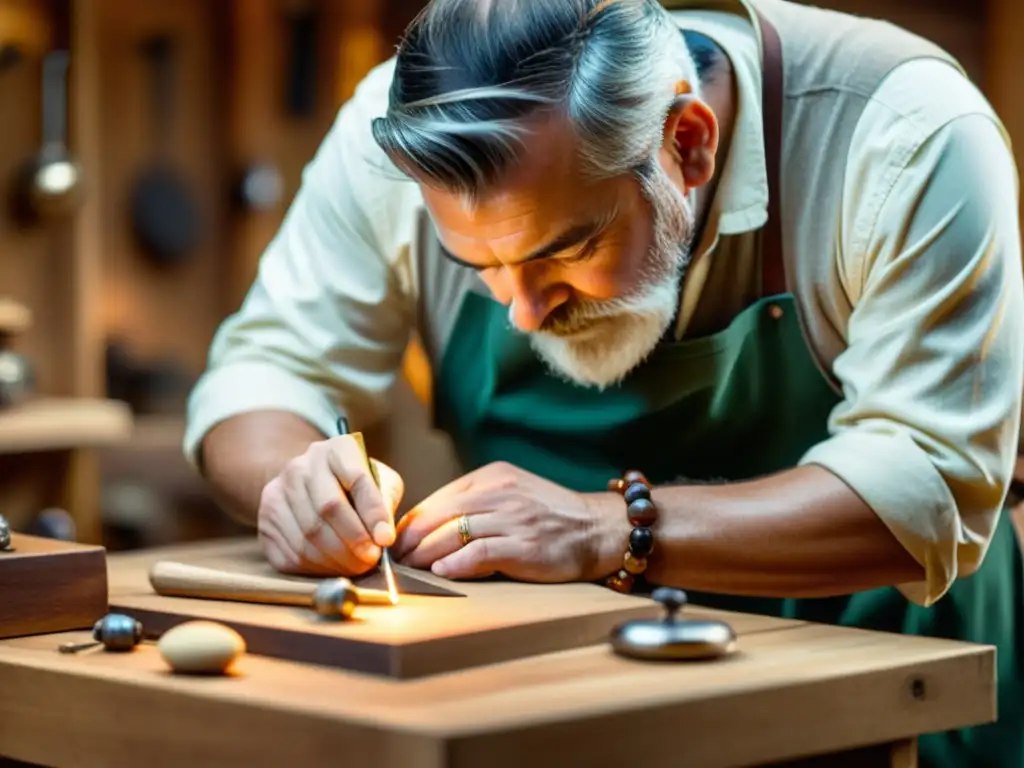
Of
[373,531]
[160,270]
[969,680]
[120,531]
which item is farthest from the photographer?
[160,270]

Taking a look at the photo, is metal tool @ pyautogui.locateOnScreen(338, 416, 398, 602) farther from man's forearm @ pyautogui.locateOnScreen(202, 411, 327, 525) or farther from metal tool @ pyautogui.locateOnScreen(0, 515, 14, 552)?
metal tool @ pyautogui.locateOnScreen(0, 515, 14, 552)

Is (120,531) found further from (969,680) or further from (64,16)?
(969,680)

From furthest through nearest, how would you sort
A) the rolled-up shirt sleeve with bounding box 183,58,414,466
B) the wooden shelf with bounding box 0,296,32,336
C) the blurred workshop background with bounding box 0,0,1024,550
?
the blurred workshop background with bounding box 0,0,1024,550
the wooden shelf with bounding box 0,296,32,336
the rolled-up shirt sleeve with bounding box 183,58,414,466

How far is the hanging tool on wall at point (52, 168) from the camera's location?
3.39 metres

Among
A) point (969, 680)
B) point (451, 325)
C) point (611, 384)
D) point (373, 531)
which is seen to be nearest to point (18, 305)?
point (451, 325)

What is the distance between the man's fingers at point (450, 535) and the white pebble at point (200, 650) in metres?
0.37

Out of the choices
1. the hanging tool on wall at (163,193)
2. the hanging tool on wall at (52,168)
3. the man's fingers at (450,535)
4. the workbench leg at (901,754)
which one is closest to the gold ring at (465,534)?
the man's fingers at (450,535)

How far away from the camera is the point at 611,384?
2098 mm

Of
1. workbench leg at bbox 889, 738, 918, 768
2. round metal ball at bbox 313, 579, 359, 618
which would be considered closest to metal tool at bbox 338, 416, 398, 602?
round metal ball at bbox 313, 579, 359, 618

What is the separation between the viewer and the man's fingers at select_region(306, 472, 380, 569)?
5.39 ft

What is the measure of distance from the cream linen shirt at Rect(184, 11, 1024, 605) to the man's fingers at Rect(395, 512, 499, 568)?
39cm

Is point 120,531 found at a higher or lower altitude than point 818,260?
lower

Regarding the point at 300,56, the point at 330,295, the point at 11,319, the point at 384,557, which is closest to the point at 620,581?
the point at 384,557

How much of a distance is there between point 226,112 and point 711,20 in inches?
95.2
